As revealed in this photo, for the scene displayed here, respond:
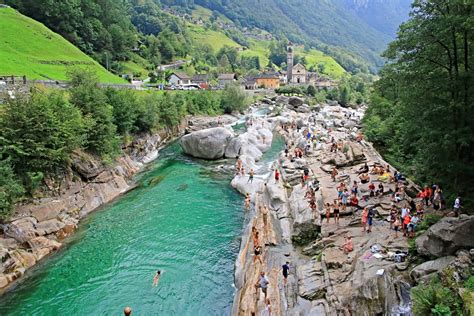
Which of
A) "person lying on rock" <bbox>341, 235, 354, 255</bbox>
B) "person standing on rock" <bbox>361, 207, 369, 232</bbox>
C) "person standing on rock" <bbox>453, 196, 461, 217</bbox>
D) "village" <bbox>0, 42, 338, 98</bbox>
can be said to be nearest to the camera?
"person standing on rock" <bbox>453, 196, 461, 217</bbox>

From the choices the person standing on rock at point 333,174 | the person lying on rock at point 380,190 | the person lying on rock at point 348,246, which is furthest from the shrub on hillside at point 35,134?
the person lying on rock at point 380,190

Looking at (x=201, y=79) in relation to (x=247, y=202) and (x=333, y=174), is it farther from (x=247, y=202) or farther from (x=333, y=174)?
(x=247, y=202)

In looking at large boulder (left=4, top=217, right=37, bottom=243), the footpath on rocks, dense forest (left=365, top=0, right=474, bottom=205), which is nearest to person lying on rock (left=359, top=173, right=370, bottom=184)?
the footpath on rocks

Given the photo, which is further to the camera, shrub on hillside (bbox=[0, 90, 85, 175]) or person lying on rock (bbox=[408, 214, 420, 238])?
shrub on hillside (bbox=[0, 90, 85, 175])

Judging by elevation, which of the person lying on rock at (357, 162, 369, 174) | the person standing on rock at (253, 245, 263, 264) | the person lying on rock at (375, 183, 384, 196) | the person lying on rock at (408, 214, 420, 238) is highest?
the person lying on rock at (357, 162, 369, 174)

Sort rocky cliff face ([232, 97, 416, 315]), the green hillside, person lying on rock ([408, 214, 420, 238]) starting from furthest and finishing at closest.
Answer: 1. the green hillside
2. person lying on rock ([408, 214, 420, 238])
3. rocky cliff face ([232, 97, 416, 315])

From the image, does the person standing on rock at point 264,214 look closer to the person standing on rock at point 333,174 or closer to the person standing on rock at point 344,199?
the person standing on rock at point 344,199

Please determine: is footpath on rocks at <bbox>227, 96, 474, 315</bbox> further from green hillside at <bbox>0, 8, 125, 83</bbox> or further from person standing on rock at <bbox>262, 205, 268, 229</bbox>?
green hillside at <bbox>0, 8, 125, 83</bbox>
